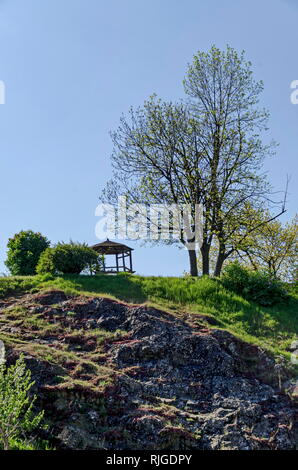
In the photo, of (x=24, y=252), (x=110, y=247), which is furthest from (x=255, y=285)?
(x=24, y=252)

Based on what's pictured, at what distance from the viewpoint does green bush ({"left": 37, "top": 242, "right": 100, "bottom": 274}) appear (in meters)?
22.9

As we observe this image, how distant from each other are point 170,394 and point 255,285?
10156 millimetres

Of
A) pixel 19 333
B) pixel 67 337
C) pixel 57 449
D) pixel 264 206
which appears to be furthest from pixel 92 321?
pixel 264 206

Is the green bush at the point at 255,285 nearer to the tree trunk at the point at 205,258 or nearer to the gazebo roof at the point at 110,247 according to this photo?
the tree trunk at the point at 205,258

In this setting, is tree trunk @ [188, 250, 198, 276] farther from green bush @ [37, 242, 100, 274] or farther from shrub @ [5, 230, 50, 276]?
shrub @ [5, 230, 50, 276]

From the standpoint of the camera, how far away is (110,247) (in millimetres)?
30875

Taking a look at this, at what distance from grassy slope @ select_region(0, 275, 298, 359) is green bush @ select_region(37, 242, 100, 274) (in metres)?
1.33

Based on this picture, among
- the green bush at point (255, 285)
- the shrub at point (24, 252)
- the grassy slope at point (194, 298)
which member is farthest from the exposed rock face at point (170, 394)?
the shrub at point (24, 252)

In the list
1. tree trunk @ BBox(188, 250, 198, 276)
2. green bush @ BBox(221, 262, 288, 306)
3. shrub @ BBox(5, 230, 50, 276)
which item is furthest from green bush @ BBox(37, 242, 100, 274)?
green bush @ BBox(221, 262, 288, 306)

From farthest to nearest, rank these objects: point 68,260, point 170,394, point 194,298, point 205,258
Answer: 1. point 205,258
2. point 68,260
3. point 194,298
4. point 170,394

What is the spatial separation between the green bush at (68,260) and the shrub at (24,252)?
334 cm

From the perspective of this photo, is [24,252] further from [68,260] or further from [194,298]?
[194,298]

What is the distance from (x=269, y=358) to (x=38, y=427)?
7082 millimetres

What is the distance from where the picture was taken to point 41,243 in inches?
1089
